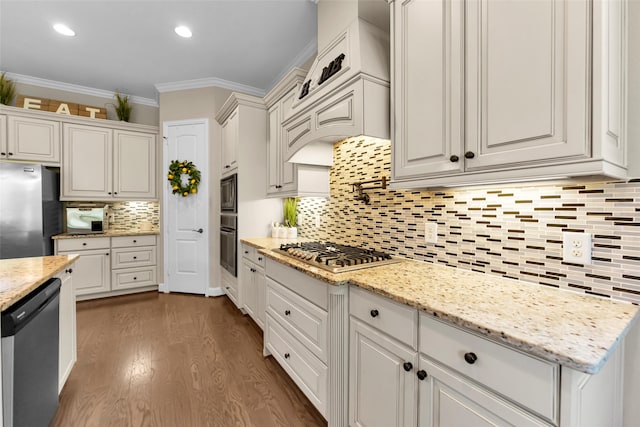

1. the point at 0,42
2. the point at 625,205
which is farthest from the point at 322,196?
the point at 0,42

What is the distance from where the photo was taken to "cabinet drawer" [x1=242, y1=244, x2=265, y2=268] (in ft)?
8.30

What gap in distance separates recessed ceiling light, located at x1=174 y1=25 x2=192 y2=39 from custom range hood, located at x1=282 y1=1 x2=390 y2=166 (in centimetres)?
154

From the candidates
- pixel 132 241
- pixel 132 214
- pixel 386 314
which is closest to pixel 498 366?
pixel 386 314

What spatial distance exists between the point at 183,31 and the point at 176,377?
3.08 metres

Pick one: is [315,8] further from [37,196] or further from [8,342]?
[37,196]

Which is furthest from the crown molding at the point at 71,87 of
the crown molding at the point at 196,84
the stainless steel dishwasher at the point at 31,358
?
the stainless steel dishwasher at the point at 31,358

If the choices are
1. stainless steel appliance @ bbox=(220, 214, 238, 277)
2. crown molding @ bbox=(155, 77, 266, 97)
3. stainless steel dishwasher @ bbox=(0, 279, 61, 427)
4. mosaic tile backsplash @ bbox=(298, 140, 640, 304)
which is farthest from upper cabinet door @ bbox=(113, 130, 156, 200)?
mosaic tile backsplash @ bbox=(298, 140, 640, 304)

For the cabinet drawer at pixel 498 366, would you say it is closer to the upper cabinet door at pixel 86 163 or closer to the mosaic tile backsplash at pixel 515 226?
the mosaic tile backsplash at pixel 515 226

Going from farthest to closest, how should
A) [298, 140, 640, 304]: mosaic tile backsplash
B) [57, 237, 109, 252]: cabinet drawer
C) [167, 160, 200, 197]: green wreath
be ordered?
1. [167, 160, 200, 197]: green wreath
2. [57, 237, 109, 252]: cabinet drawer
3. [298, 140, 640, 304]: mosaic tile backsplash

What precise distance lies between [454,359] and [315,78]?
178 centimetres

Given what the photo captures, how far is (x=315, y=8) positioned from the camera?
2484 mm

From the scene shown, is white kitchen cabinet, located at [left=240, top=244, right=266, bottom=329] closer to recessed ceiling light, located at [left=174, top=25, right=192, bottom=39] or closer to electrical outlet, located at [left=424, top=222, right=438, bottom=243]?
electrical outlet, located at [left=424, top=222, right=438, bottom=243]

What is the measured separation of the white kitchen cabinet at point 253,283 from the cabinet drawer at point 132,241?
1.83 metres

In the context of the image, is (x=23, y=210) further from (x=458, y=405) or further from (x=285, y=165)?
(x=458, y=405)
